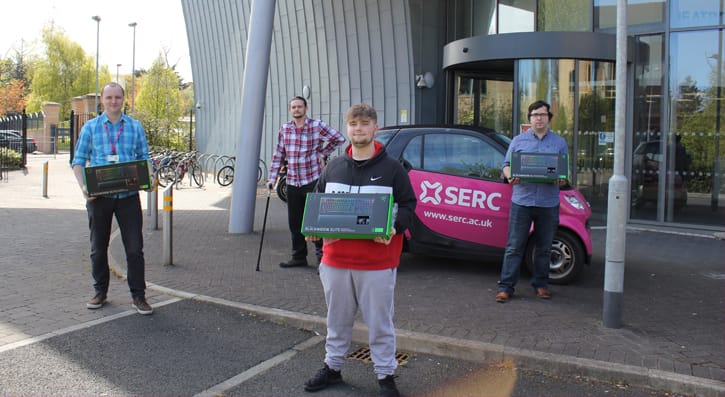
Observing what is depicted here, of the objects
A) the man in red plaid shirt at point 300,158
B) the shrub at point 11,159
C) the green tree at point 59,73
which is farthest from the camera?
the green tree at point 59,73

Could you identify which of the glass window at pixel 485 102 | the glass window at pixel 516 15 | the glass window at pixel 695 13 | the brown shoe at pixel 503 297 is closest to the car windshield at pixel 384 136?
the brown shoe at pixel 503 297

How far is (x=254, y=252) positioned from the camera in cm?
846

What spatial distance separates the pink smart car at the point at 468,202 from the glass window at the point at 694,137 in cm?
548

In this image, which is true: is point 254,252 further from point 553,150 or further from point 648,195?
point 648,195

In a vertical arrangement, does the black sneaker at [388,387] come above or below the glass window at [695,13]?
below

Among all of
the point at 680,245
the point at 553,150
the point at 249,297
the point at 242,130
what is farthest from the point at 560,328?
the point at 242,130

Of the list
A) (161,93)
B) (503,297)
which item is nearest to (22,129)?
(161,93)

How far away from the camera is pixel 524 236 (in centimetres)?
606

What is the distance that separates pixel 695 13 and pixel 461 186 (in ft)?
23.1

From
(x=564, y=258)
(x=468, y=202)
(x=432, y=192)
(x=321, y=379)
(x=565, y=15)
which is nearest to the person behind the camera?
(x=321, y=379)

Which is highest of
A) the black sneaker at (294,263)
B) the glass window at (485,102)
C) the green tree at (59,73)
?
the green tree at (59,73)

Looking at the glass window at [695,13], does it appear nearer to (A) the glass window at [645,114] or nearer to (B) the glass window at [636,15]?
(B) the glass window at [636,15]

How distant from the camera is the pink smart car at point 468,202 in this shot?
6.75 m

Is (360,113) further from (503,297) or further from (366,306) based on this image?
(503,297)
